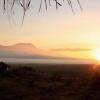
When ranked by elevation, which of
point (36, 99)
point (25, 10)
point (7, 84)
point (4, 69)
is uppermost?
point (25, 10)

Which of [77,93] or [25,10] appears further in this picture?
[77,93]

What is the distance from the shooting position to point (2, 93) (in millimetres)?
18453

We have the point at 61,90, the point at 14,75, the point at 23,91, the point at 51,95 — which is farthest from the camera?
the point at 14,75

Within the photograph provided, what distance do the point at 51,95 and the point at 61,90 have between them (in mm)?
2726

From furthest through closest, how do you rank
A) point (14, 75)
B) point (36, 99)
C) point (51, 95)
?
point (14, 75) < point (51, 95) < point (36, 99)

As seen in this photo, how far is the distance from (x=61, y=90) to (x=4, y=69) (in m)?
10.7

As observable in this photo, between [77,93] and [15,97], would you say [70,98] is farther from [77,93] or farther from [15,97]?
[15,97]

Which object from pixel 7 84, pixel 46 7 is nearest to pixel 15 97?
pixel 7 84

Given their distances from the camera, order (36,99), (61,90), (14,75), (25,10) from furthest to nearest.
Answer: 1. (14,75)
2. (61,90)
3. (36,99)
4. (25,10)

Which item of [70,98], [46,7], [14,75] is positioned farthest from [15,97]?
[46,7]

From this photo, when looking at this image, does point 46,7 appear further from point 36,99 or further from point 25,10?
point 36,99

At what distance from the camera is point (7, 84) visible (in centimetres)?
2205

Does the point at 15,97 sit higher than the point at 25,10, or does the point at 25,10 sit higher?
the point at 25,10

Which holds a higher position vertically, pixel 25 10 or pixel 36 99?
pixel 25 10
